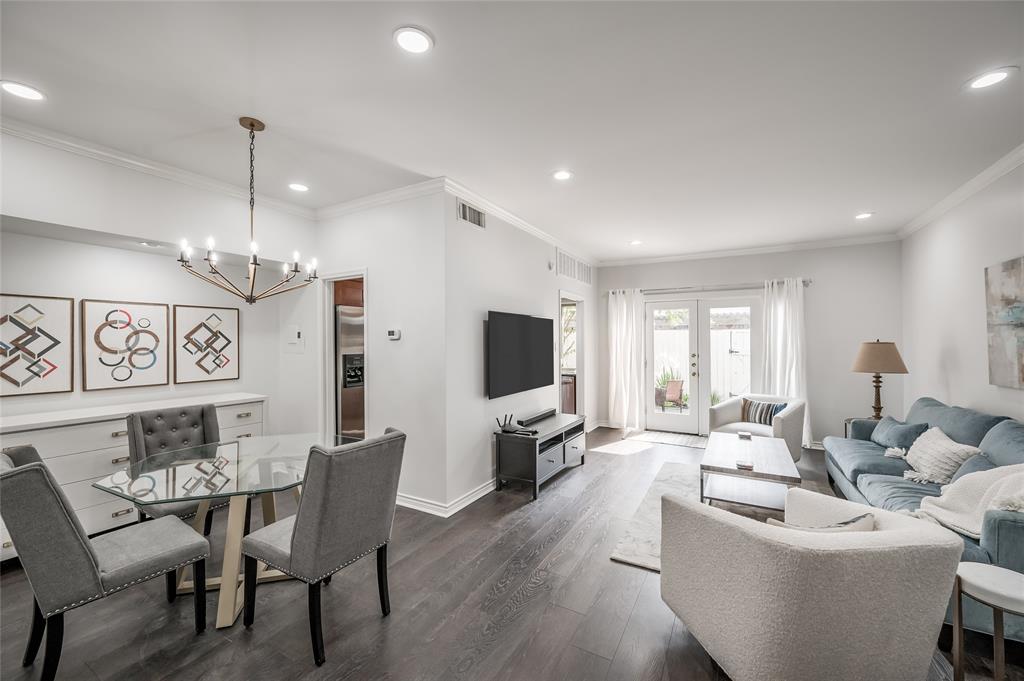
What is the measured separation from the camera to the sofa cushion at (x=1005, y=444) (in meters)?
2.41

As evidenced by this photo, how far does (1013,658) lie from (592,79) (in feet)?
10.8

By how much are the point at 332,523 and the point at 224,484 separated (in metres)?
0.69

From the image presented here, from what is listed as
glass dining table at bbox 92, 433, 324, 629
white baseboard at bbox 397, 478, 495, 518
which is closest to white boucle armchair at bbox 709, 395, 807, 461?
white baseboard at bbox 397, 478, 495, 518

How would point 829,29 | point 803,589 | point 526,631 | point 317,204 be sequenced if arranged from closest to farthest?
point 803,589 < point 829,29 < point 526,631 < point 317,204

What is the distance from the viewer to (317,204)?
4.03 m

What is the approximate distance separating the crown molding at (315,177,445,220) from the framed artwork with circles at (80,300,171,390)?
1.66 metres

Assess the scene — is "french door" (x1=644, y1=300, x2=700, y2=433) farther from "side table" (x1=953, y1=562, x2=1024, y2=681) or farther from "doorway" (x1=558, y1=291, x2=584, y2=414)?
"side table" (x1=953, y1=562, x2=1024, y2=681)

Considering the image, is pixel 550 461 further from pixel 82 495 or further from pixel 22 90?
pixel 22 90

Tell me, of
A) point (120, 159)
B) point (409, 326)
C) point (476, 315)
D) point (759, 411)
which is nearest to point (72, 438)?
point (120, 159)

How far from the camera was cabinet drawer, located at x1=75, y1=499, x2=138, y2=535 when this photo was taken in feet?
9.46

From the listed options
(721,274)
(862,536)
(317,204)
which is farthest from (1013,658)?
(317,204)

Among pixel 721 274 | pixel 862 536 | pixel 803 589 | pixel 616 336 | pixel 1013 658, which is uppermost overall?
pixel 721 274

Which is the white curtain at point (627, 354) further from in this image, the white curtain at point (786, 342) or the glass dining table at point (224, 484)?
the glass dining table at point (224, 484)

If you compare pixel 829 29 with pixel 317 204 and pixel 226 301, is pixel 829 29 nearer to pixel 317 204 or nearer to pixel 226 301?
pixel 317 204
